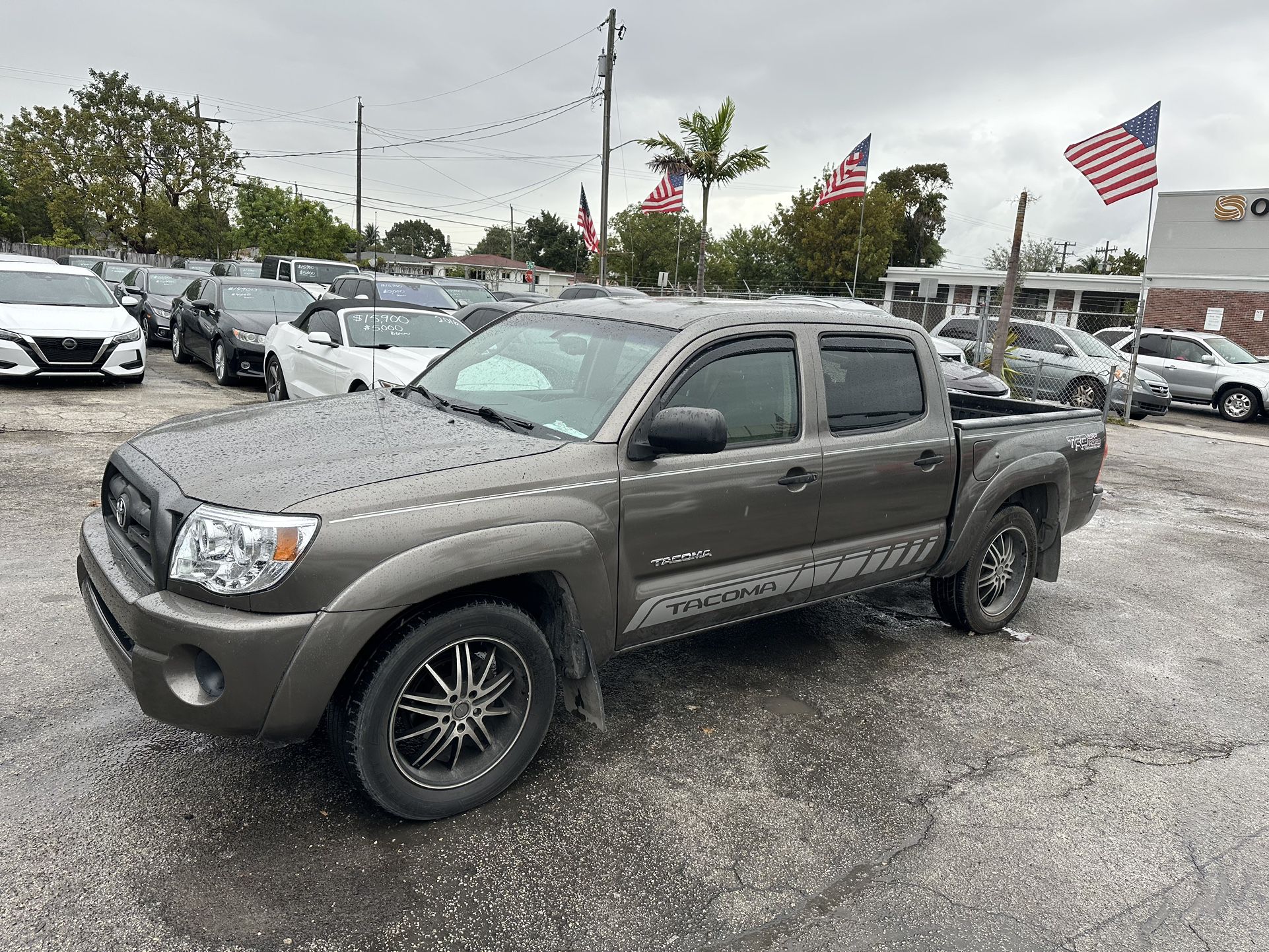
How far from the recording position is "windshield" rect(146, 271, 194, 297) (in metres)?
18.2

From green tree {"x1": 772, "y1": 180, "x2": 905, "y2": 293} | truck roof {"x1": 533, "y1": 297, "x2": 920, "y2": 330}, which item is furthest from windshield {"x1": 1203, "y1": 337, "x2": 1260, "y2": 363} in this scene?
green tree {"x1": 772, "y1": 180, "x2": 905, "y2": 293}

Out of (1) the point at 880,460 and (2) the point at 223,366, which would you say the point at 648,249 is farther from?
(1) the point at 880,460

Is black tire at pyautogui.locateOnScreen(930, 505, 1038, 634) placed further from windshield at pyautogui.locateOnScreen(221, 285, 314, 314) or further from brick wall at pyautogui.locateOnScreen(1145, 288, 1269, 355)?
brick wall at pyautogui.locateOnScreen(1145, 288, 1269, 355)

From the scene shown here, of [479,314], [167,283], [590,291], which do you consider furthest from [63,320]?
[590,291]

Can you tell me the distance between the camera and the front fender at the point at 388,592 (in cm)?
270

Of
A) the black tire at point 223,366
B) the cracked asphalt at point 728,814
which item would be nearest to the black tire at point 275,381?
the black tire at point 223,366

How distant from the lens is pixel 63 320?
11281 mm

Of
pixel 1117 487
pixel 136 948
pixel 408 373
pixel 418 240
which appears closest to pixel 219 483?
pixel 136 948

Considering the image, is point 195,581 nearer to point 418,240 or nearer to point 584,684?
point 584,684

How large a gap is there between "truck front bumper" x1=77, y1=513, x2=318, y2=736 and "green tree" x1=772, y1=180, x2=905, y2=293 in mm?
52678

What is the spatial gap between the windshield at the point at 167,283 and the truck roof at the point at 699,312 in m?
16.4

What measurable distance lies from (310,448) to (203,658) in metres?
0.85

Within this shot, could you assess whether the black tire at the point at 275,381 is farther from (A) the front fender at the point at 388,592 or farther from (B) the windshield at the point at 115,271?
(B) the windshield at the point at 115,271

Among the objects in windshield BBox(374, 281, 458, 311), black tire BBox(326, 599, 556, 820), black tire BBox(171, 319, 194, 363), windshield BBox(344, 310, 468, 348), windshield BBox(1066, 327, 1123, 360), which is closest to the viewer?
black tire BBox(326, 599, 556, 820)
